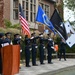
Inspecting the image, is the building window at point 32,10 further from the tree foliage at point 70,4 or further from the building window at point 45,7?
the building window at point 45,7

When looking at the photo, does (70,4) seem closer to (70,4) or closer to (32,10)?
(70,4)

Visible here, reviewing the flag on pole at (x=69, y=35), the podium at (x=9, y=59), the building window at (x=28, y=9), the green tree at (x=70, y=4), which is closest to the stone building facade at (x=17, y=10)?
the building window at (x=28, y=9)

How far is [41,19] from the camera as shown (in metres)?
21.1

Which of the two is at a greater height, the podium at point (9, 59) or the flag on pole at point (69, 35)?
the flag on pole at point (69, 35)

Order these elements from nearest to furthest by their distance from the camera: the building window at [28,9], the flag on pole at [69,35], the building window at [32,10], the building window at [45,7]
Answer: the flag on pole at [69,35]
the building window at [28,9]
the building window at [32,10]
the building window at [45,7]

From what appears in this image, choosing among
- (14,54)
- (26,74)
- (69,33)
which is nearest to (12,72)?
(14,54)

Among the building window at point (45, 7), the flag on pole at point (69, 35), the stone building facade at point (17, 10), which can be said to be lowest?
the flag on pole at point (69, 35)

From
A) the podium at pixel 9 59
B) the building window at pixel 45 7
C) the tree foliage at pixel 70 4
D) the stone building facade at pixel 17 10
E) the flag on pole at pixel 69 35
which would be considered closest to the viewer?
the podium at pixel 9 59

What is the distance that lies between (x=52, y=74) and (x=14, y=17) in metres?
20.2

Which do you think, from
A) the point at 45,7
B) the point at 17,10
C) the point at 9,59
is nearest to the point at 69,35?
the point at 17,10

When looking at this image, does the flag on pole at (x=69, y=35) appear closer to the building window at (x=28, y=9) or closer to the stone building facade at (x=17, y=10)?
the stone building facade at (x=17, y=10)

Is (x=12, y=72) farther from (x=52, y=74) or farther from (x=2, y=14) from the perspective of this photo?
(x=2, y=14)

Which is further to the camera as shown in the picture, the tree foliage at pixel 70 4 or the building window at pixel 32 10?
the tree foliage at pixel 70 4

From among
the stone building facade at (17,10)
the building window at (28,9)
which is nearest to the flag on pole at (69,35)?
the stone building facade at (17,10)
